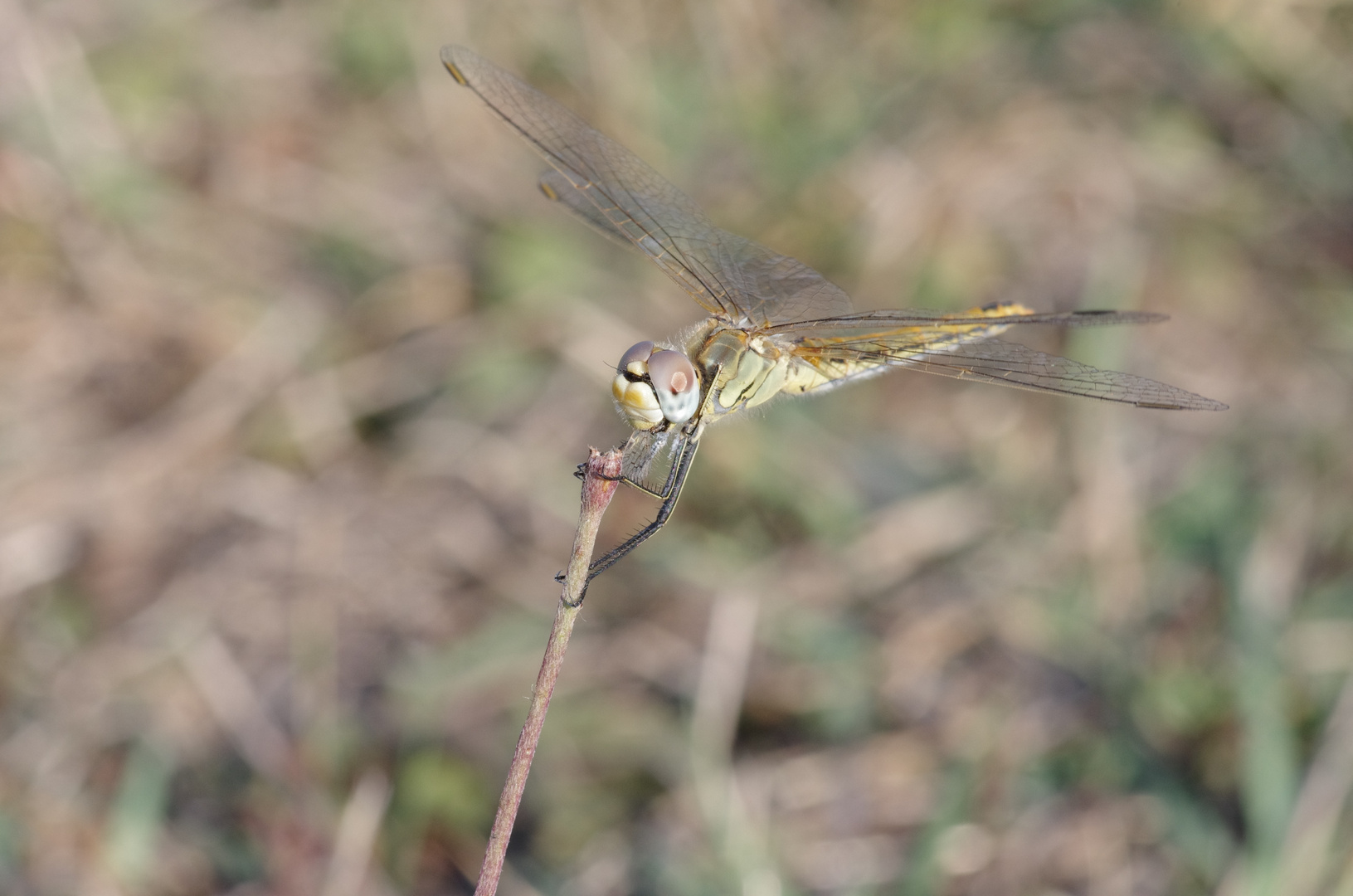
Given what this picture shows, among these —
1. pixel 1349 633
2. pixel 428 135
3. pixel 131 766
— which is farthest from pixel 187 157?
pixel 1349 633

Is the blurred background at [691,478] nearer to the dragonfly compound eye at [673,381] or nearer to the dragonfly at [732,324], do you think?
the dragonfly at [732,324]

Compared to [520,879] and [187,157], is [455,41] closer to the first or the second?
[187,157]

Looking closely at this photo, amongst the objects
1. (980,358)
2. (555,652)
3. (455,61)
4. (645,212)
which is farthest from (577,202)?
(555,652)

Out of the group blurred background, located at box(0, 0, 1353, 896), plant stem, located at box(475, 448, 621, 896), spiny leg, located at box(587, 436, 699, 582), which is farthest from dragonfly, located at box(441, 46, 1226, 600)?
blurred background, located at box(0, 0, 1353, 896)

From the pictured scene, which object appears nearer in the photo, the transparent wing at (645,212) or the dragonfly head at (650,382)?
the dragonfly head at (650,382)

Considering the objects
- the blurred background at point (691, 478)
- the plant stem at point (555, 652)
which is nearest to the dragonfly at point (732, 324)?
the plant stem at point (555, 652)
